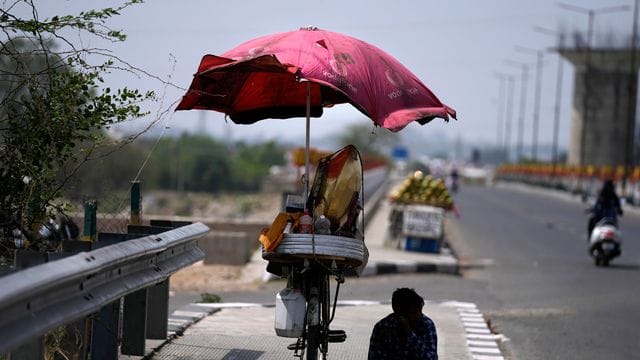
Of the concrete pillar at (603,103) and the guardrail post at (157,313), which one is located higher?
the concrete pillar at (603,103)

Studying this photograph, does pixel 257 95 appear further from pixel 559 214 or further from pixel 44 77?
pixel 559 214

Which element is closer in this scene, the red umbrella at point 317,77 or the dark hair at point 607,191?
the red umbrella at point 317,77

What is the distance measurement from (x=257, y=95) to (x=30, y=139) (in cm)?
190

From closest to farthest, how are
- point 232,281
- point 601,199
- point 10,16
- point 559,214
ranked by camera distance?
1. point 10,16
2. point 232,281
3. point 601,199
4. point 559,214

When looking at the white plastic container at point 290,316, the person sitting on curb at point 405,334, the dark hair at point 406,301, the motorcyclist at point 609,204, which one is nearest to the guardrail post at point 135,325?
the white plastic container at point 290,316

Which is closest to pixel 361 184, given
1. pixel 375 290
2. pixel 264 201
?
pixel 375 290

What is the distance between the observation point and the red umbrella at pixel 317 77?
24.2 feet

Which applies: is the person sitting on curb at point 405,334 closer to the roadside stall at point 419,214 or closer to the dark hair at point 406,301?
the dark hair at point 406,301

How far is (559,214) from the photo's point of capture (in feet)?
151

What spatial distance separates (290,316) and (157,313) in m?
2.22

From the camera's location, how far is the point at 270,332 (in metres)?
10.7

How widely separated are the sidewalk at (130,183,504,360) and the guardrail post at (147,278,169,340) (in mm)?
98

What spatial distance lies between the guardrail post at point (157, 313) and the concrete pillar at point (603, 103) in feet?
311

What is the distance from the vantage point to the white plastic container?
734 cm
